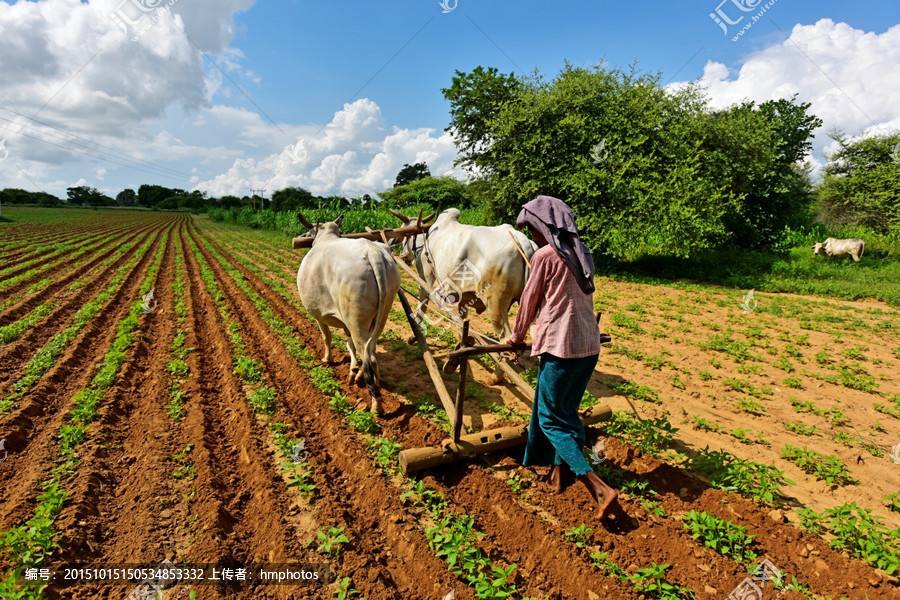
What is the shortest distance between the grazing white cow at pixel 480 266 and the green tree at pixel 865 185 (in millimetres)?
17707

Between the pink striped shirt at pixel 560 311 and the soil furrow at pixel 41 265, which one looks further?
the soil furrow at pixel 41 265

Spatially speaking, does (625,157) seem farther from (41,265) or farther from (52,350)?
(41,265)

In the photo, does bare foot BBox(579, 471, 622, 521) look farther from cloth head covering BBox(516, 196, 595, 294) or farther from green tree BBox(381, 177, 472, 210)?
green tree BBox(381, 177, 472, 210)

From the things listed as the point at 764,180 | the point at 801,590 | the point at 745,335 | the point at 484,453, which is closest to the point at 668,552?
the point at 801,590

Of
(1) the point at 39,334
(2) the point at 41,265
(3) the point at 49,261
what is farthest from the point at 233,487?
(3) the point at 49,261

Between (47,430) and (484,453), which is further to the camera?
(47,430)

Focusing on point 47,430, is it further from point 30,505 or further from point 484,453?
point 484,453

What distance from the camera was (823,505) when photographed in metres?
3.60

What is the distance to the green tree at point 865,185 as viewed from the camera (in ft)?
55.2

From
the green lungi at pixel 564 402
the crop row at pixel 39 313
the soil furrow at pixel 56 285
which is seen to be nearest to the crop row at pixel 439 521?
the green lungi at pixel 564 402

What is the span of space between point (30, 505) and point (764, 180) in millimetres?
22435

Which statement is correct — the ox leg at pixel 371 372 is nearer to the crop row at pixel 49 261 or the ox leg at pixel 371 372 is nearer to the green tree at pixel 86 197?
the crop row at pixel 49 261

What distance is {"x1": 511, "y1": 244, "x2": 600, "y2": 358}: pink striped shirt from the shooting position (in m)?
3.13

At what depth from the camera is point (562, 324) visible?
3.13m
